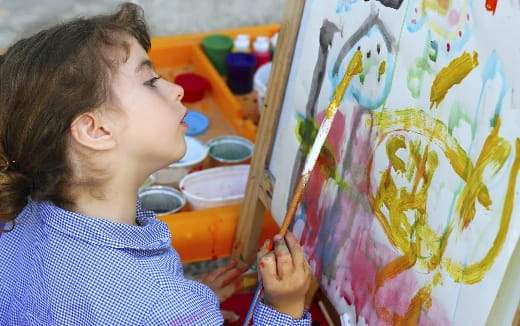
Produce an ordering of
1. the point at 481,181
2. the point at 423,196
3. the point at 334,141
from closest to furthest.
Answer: the point at 481,181 → the point at 423,196 → the point at 334,141

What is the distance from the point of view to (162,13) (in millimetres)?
3043

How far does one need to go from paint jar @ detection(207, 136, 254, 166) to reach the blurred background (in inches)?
32.1

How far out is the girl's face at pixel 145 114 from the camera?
1277mm

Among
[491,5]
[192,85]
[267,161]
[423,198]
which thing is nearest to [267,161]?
[267,161]

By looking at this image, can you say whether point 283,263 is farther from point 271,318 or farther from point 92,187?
point 92,187

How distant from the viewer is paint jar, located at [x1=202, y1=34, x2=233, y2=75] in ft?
9.41

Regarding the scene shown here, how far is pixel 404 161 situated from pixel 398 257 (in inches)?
7.1

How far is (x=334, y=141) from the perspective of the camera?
145 centimetres

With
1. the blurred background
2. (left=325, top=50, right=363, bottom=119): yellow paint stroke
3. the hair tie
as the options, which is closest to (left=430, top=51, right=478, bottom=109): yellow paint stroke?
(left=325, top=50, right=363, bottom=119): yellow paint stroke

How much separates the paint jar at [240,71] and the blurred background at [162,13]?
38 centimetres

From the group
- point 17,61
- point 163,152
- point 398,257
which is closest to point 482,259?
point 398,257

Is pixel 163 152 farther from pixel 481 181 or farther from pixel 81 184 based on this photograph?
pixel 481 181

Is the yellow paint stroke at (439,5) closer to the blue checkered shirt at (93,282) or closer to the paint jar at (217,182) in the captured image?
the blue checkered shirt at (93,282)

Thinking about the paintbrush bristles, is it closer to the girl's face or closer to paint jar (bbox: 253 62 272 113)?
the girl's face
